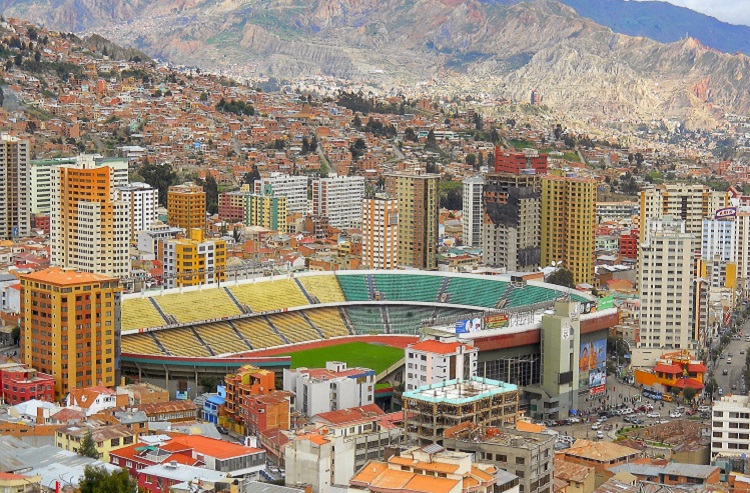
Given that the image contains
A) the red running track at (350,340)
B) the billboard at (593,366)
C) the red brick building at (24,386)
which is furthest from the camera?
the red running track at (350,340)

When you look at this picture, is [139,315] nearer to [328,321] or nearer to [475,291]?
[328,321]

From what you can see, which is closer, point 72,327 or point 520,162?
point 72,327

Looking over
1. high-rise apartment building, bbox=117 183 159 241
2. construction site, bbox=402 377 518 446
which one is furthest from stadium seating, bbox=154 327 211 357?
high-rise apartment building, bbox=117 183 159 241

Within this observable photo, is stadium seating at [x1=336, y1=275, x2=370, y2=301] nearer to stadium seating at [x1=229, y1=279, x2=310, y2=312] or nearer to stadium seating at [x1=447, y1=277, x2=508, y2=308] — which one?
stadium seating at [x1=229, y1=279, x2=310, y2=312]

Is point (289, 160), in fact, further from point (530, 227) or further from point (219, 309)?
point (219, 309)

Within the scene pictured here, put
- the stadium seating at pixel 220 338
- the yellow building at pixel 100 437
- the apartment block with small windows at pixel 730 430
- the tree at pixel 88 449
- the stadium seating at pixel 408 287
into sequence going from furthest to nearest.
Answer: the stadium seating at pixel 408 287 → the stadium seating at pixel 220 338 → the apartment block with small windows at pixel 730 430 → the yellow building at pixel 100 437 → the tree at pixel 88 449

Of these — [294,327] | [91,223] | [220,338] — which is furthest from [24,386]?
[91,223]

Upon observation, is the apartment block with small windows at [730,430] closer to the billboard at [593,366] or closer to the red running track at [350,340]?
Result: the billboard at [593,366]

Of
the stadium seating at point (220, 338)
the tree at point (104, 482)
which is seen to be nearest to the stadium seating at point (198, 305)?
the stadium seating at point (220, 338)
